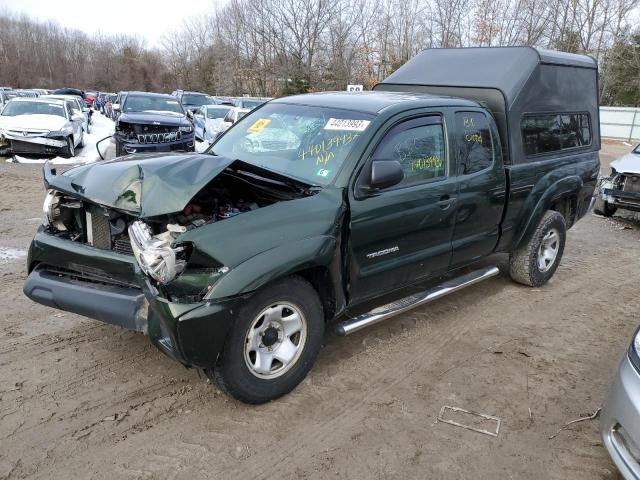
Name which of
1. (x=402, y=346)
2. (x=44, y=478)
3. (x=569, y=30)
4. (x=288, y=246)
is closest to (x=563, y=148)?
(x=402, y=346)

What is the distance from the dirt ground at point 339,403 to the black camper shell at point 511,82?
179 cm

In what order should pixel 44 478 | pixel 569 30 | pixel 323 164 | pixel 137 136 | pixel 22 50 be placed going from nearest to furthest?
pixel 44 478 < pixel 323 164 < pixel 137 136 < pixel 569 30 < pixel 22 50

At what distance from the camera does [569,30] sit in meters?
33.6

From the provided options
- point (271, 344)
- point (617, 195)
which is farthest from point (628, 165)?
point (271, 344)

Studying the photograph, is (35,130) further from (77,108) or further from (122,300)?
(122,300)

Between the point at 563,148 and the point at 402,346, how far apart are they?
9.85 ft

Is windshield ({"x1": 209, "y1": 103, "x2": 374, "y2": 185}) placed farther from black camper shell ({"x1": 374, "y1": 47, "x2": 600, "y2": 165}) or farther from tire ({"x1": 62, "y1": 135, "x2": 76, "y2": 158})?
tire ({"x1": 62, "y1": 135, "x2": 76, "y2": 158})

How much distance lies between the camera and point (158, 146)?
38.8 feet

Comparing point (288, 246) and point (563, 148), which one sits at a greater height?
point (563, 148)

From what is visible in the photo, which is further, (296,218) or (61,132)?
(61,132)

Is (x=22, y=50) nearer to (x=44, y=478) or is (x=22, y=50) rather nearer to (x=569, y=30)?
(x=569, y=30)

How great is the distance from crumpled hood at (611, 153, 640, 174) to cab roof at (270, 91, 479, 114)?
5540 millimetres

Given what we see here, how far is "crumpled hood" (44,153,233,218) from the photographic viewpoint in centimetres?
299

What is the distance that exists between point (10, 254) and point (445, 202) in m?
4.87
